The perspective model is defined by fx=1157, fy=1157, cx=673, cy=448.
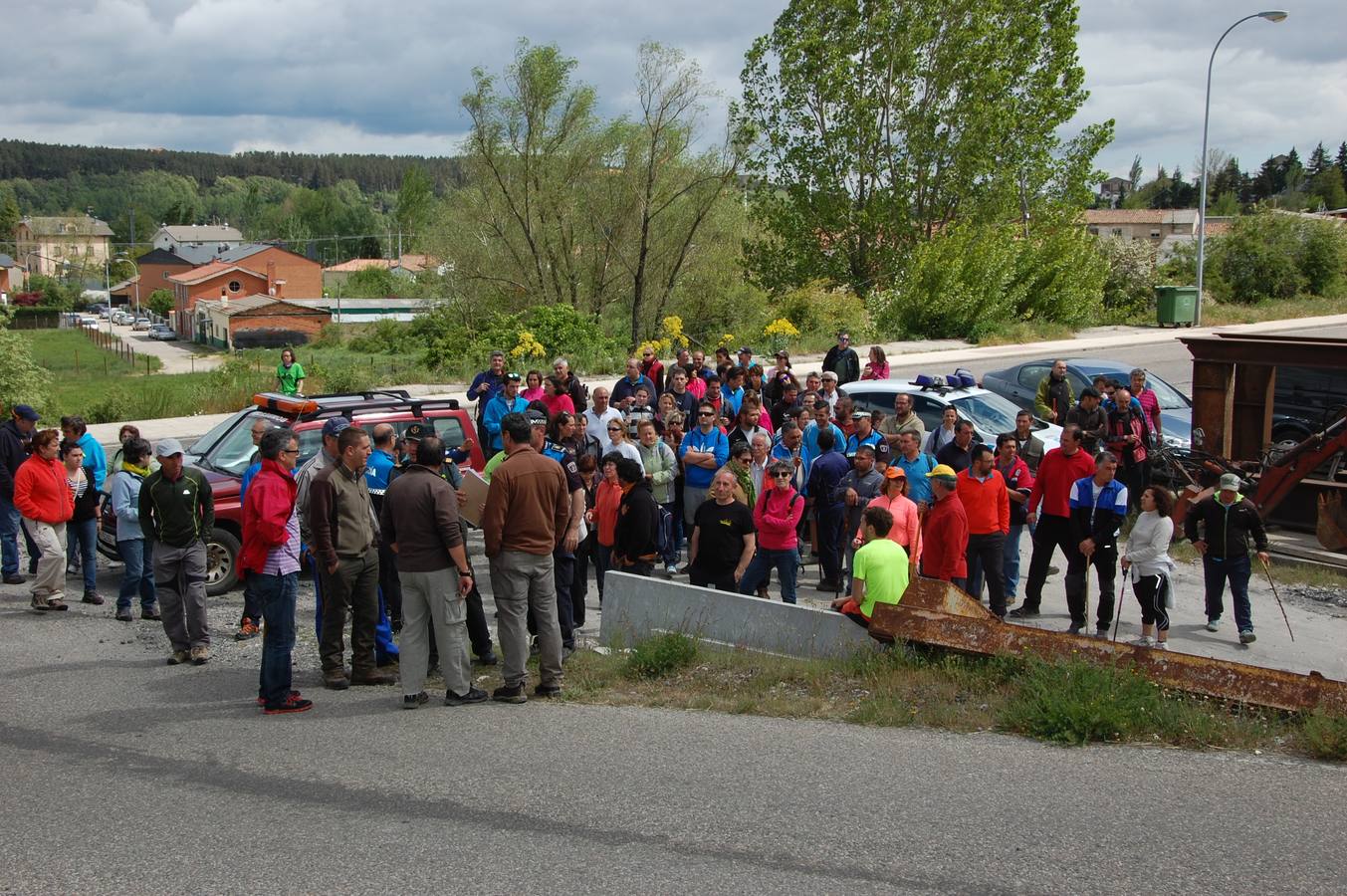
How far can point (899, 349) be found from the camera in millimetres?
33188

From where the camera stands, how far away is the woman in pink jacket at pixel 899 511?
9.25 meters

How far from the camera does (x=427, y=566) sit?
730 centimetres

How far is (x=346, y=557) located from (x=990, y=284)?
3120cm

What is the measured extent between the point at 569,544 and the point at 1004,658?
10.0 ft

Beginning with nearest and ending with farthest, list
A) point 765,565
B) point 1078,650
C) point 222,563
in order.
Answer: point 1078,650, point 765,565, point 222,563

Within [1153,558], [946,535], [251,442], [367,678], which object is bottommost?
[367,678]

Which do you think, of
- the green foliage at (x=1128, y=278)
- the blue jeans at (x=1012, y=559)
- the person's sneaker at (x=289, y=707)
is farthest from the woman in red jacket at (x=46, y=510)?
the green foliage at (x=1128, y=278)

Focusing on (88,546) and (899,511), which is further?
(88,546)

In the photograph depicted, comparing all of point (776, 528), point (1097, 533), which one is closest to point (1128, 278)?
point (1097, 533)

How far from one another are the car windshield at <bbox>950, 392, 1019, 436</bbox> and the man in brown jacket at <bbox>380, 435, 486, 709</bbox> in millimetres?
8412

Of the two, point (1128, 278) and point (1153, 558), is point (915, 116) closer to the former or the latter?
point (1128, 278)

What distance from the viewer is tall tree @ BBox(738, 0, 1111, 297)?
3728cm

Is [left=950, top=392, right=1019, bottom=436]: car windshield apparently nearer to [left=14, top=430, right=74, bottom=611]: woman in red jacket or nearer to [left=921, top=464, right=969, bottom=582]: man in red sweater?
[left=921, top=464, right=969, bottom=582]: man in red sweater

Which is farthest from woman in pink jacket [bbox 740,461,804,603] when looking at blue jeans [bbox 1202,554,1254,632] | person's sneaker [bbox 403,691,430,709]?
blue jeans [bbox 1202,554,1254,632]
